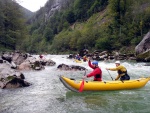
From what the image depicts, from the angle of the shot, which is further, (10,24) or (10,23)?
(10,24)

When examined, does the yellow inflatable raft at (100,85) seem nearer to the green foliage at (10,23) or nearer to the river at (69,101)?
the river at (69,101)

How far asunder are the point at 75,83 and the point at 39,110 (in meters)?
2.80

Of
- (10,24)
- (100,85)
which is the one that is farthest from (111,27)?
(100,85)

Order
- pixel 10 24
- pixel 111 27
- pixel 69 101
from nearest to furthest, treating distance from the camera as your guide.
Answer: pixel 69 101
pixel 10 24
pixel 111 27

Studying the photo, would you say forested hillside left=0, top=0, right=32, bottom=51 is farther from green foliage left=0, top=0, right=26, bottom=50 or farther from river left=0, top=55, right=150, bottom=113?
river left=0, top=55, right=150, bottom=113

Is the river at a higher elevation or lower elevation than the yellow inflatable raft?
lower

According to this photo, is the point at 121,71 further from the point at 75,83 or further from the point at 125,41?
the point at 125,41

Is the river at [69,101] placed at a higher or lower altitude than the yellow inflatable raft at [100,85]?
lower

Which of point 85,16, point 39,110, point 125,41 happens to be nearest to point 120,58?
point 125,41

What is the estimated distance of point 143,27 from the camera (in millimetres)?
41250

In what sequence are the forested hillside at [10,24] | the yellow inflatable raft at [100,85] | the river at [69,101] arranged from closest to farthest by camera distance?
1. the river at [69,101]
2. the yellow inflatable raft at [100,85]
3. the forested hillside at [10,24]

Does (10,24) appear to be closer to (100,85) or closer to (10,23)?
(10,23)

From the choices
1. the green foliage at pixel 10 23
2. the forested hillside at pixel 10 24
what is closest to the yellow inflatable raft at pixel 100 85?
the forested hillside at pixel 10 24

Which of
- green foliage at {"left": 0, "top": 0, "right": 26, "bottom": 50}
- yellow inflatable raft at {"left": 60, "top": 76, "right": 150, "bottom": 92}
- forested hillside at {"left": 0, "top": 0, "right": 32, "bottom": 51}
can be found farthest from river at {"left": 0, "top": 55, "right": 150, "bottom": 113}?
green foliage at {"left": 0, "top": 0, "right": 26, "bottom": 50}
